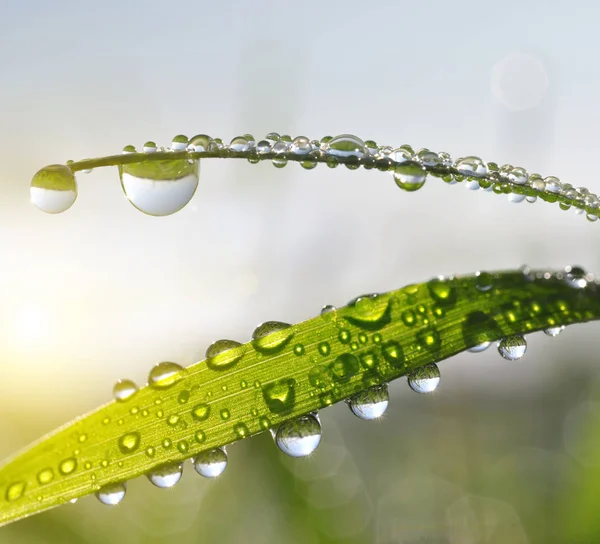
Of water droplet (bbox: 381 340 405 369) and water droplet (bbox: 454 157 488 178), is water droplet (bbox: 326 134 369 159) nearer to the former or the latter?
water droplet (bbox: 454 157 488 178)

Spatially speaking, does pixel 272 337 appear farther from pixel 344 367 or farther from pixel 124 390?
pixel 124 390

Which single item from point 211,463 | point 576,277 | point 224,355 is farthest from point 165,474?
point 576,277

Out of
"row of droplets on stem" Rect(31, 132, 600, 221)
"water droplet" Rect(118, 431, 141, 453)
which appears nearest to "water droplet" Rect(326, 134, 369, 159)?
"row of droplets on stem" Rect(31, 132, 600, 221)

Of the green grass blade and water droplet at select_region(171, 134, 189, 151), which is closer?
the green grass blade

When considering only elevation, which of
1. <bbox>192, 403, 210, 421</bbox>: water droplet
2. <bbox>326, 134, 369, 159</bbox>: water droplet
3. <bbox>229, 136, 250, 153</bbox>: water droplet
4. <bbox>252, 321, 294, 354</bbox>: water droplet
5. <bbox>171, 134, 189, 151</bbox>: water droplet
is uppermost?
<bbox>171, 134, 189, 151</bbox>: water droplet

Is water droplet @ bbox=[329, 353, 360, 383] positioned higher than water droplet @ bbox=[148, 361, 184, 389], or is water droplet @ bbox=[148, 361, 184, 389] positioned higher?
water droplet @ bbox=[148, 361, 184, 389]

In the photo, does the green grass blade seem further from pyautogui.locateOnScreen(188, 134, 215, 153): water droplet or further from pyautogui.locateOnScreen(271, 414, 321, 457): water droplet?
pyautogui.locateOnScreen(188, 134, 215, 153): water droplet
